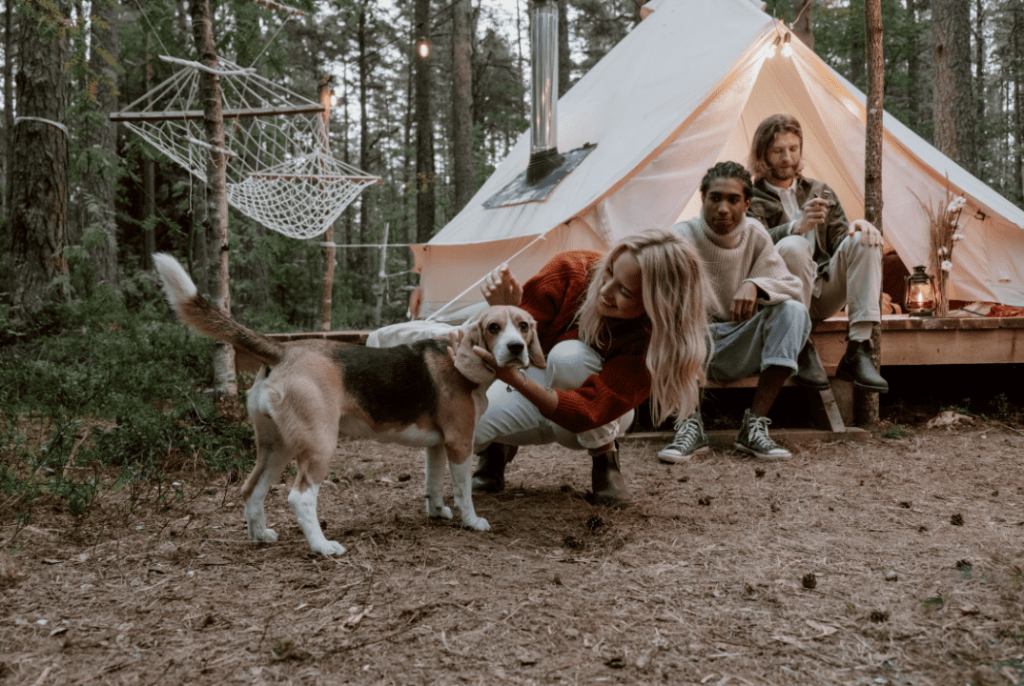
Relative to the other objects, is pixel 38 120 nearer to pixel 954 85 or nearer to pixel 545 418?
pixel 545 418

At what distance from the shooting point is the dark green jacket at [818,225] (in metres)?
4.24

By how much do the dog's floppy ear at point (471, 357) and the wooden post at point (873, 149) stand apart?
286 centimetres

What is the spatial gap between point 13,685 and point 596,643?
49.0 inches

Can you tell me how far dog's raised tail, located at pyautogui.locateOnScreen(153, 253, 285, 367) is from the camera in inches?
83.0

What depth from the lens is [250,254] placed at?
9.80 metres

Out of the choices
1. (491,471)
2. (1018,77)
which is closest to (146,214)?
(491,471)

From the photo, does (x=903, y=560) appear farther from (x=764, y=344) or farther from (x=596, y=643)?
(x=764, y=344)

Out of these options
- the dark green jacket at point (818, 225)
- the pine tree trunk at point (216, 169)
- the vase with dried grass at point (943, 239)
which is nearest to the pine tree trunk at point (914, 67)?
the vase with dried grass at point (943, 239)

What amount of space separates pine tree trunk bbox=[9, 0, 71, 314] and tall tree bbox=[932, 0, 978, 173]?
841cm

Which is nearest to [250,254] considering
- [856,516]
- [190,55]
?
[190,55]

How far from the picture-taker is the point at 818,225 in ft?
13.8

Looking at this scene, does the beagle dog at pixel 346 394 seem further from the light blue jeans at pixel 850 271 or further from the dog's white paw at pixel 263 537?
the light blue jeans at pixel 850 271

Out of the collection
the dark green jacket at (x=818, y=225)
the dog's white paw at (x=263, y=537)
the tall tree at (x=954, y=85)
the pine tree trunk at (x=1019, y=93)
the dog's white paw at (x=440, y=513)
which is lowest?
the dog's white paw at (x=440, y=513)

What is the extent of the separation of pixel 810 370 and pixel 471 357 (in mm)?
2427
